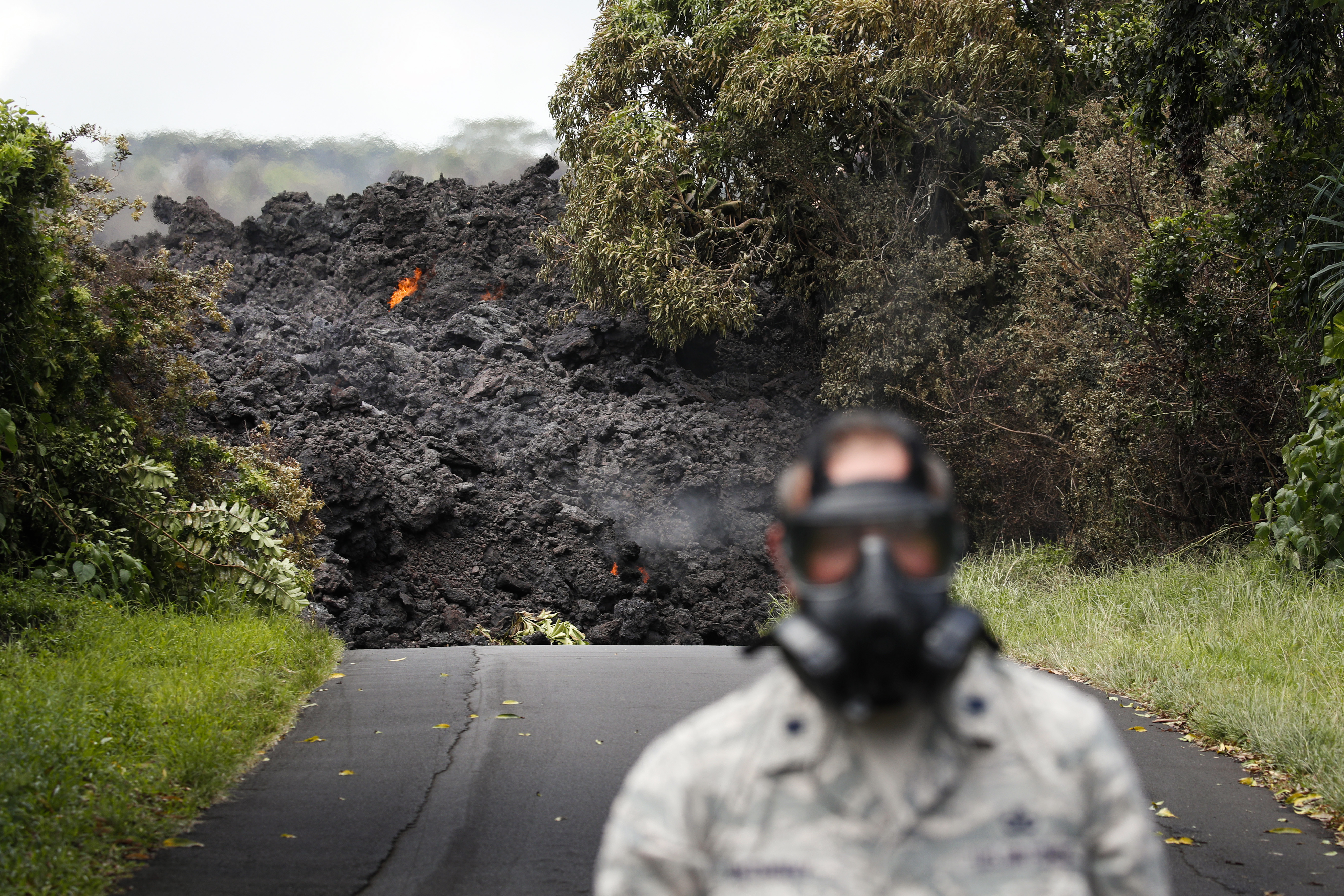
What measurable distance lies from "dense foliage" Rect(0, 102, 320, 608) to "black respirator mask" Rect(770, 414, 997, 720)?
8206mm

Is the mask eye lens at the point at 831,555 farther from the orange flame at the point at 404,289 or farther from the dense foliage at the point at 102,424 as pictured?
the orange flame at the point at 404,289

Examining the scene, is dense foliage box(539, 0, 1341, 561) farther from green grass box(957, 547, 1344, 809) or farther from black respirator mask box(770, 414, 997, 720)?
black respirator mask box(770, 414, 997, 720)

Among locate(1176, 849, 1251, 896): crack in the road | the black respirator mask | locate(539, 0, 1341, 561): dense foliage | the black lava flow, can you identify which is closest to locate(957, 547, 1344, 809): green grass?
locate(1176, 849, 1251, 896): crack in the road

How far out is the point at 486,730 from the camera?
813cm

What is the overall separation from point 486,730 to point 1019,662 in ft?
18.7

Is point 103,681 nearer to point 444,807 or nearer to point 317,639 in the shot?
point 444,807

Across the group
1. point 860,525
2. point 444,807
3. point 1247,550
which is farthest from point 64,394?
point 1247,550

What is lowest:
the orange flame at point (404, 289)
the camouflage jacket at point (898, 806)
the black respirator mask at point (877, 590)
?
the camouflage jacket at point (898, 806)

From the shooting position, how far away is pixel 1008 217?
2088 cm

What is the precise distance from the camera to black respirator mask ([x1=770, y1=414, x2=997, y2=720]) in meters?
1.66

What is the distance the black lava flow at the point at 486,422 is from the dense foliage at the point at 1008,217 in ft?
9.79

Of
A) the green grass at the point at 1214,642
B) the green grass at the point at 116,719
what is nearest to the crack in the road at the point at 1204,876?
the green grass at the point at 1214,642

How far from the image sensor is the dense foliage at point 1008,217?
11789 millimetres

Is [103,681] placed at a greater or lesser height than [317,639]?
greater
